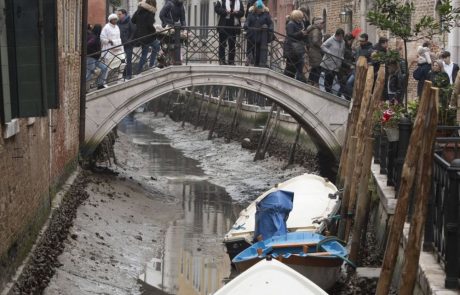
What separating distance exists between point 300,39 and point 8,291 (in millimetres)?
13875

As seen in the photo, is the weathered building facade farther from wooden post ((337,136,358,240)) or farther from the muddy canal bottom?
wooden post ((337,136,358,240))

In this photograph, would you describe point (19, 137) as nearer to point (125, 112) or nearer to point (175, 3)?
point (125, 112)

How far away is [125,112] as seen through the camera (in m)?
24.4

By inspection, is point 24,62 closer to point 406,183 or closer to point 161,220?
point 406,183

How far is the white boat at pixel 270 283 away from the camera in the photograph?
10.7 m

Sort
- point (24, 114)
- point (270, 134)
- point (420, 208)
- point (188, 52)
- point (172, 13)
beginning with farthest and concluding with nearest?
point (270, 134) → point (172, 13) → point (188, 52) → point (24, 114) → point (420, 208)

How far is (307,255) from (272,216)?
200 cm

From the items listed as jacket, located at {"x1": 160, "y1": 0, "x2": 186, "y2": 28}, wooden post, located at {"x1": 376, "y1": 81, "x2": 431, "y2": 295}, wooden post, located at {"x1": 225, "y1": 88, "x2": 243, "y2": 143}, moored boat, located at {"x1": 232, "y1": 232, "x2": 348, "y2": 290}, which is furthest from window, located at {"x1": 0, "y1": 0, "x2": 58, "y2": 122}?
wooden post, located at {"x1": 225, "y1": 88, "x2": 243, "y2": 143}

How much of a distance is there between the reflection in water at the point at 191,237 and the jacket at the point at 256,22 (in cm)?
323

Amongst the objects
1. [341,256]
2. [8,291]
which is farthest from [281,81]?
[8,291]

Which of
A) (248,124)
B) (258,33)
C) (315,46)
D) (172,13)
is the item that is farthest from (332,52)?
(248,124)

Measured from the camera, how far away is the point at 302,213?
18.1 metres

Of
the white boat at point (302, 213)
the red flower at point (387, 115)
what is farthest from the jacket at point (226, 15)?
the red flower at point (387, 115)

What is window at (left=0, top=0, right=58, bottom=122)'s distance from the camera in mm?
12109
